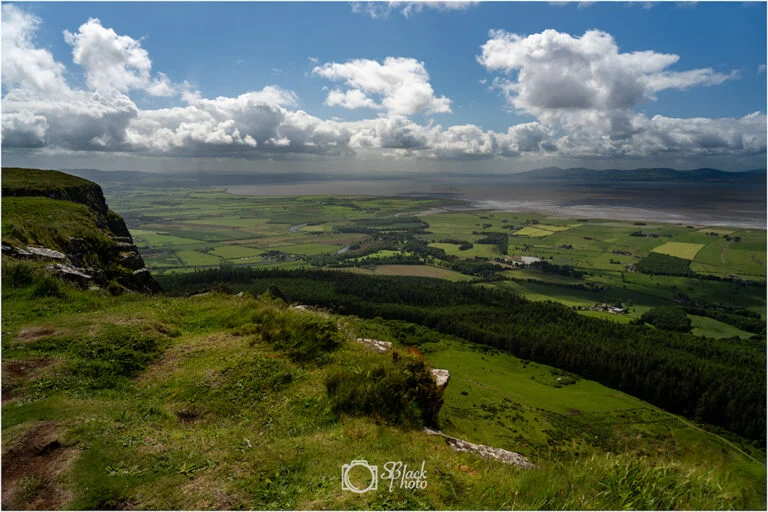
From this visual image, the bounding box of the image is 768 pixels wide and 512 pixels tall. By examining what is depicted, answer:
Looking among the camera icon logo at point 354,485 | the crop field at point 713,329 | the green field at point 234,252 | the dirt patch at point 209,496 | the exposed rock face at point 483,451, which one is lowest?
the crop field at point 713,329

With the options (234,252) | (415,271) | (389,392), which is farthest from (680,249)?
(389,392)

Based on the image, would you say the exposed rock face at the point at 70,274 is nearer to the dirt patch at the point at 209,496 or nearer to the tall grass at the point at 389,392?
the tall grass at the point at 389,392

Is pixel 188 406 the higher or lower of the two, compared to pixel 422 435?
higher

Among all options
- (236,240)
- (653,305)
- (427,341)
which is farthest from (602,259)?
(236,240)

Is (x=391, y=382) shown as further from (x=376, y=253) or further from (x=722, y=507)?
(x=376, y=253)

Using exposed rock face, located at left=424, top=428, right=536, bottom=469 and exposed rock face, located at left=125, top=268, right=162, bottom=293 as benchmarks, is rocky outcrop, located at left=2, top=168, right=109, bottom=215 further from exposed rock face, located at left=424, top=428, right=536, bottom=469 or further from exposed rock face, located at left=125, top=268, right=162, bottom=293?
exposed rock face, located at left=424, top=428, right=536, bottom=469

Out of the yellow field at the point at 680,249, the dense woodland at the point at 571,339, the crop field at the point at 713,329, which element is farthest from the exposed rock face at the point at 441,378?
the yellow field at the point at 680,249
